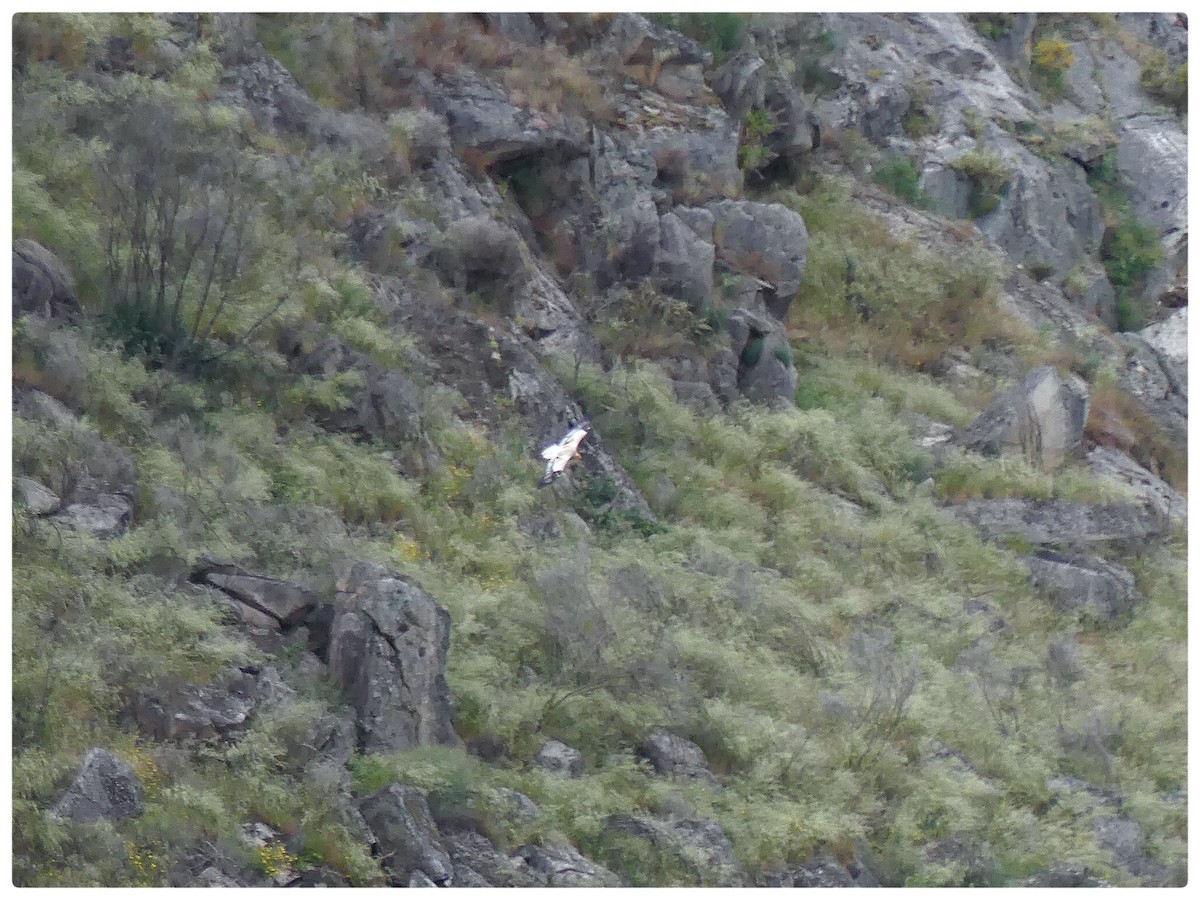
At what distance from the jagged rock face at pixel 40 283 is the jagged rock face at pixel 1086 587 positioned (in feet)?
28.9

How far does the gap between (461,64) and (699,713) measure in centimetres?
943

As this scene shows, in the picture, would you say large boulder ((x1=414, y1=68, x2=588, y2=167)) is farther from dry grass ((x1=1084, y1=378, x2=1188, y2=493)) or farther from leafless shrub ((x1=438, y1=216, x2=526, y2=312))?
dry grass ((x1=1084, y1=378, x2=1188, y2=493))

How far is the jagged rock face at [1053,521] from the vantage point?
14.1 m

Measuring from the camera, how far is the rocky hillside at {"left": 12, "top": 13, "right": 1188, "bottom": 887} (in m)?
7.36

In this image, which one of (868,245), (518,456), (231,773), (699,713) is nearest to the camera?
(231,773)

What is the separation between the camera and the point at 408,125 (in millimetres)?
14594

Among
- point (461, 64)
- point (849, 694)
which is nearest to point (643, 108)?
point (461, 64)

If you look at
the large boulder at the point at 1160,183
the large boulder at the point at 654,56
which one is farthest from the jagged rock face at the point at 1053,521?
the large boulder at the point at 1160,183

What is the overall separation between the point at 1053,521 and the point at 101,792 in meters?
10.4

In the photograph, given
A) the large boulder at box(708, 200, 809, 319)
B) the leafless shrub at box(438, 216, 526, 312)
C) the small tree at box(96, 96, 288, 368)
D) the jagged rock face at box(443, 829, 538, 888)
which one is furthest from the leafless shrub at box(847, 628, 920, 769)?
the large boulder at box(708, 200, 809, 319)

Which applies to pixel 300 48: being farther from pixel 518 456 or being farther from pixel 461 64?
pixel 518 456

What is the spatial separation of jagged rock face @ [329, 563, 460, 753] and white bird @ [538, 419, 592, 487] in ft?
12.9

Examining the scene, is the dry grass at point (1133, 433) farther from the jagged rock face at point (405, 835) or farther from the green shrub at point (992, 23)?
the jagged rock face at point (405, 835)

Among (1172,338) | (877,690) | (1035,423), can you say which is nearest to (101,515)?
(877,690)
